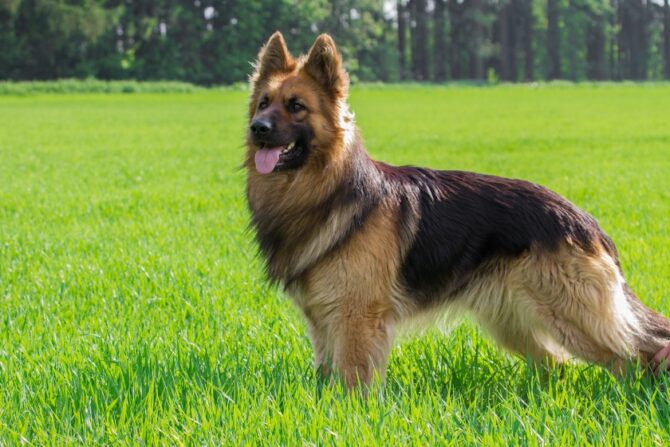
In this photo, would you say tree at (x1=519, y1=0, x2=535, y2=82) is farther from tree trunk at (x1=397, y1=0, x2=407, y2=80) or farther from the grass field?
the grass field

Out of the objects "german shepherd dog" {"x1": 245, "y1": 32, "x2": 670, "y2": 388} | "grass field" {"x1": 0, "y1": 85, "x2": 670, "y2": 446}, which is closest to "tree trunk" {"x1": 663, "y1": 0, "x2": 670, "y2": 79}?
"grass field" {"x1": 0, "y1": 85, "x2": 670, "y2": 446}

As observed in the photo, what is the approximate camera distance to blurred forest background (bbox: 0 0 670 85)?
5928 centimetres

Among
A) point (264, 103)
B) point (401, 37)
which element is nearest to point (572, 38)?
point (401, 37)

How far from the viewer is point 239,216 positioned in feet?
30.4

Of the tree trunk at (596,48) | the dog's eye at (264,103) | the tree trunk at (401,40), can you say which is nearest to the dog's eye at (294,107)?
the dog's eye at (264,103)

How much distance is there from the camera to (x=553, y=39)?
83.9 metres

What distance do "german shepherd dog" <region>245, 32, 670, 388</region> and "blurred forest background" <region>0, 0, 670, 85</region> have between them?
57988 mm

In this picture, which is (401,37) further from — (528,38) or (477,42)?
(528,38)

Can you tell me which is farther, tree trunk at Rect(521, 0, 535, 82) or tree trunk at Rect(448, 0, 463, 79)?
tree trunk at Rect(521, 0, 535, 82)

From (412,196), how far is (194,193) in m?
7.84

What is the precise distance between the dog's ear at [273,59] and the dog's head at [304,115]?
118mm

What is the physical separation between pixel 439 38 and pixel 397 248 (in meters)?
78.6

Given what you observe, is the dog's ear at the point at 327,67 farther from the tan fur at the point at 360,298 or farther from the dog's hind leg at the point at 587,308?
the dog's hind leg at the point at 587,308

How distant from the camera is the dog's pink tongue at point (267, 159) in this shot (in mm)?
3658
